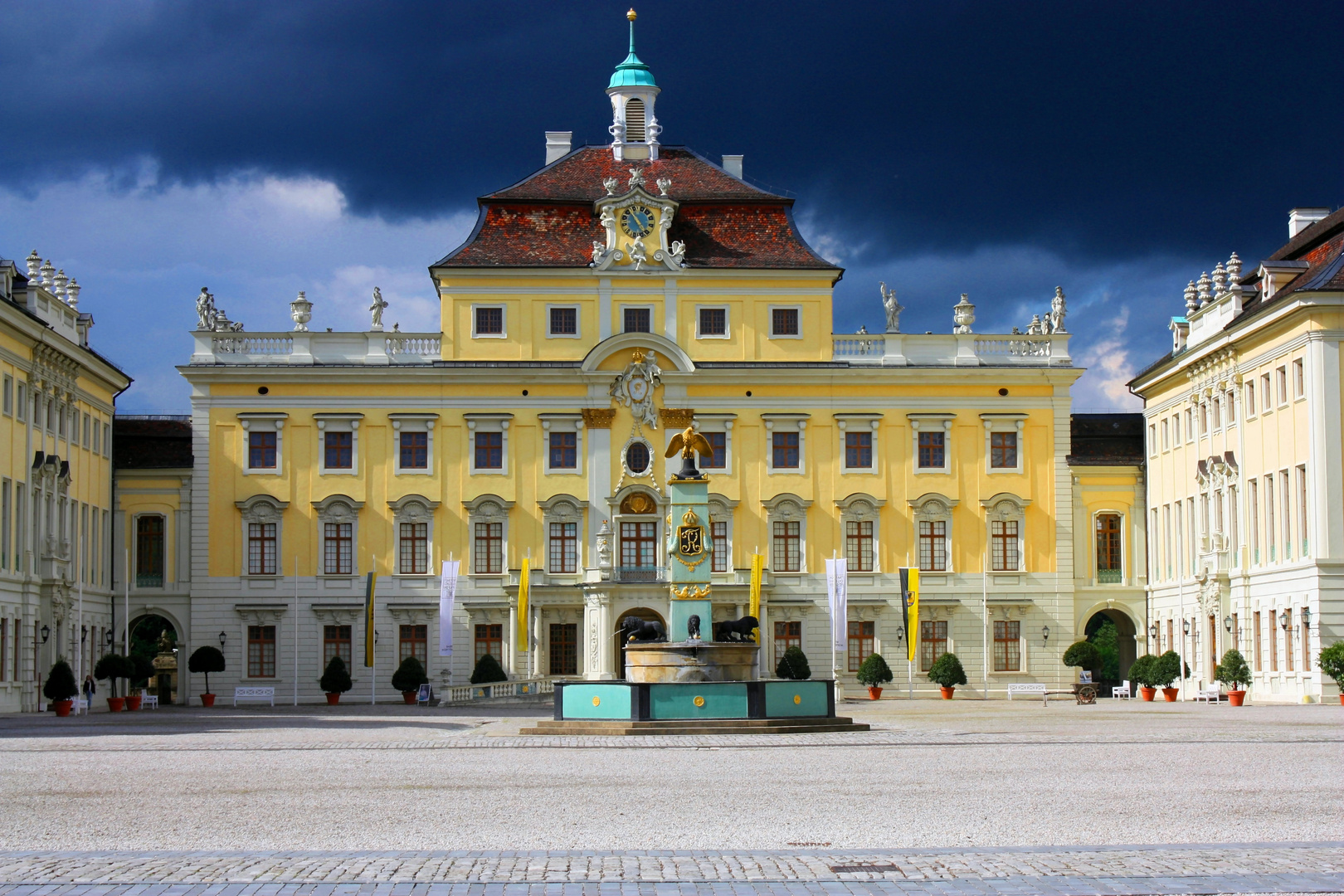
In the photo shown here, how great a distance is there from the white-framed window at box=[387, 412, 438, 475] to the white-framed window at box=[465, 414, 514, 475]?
129 cm

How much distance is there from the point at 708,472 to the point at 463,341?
31.6ft

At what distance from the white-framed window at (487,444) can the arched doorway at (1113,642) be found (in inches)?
1071

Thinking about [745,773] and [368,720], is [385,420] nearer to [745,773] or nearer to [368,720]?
[368,720]

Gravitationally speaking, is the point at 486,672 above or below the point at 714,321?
below

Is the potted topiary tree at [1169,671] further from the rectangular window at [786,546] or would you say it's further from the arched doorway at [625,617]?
the arched doorway at [625,617]

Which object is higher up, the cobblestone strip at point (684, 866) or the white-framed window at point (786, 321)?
the white-framed window at point (786, 321)

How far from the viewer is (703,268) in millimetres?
63281

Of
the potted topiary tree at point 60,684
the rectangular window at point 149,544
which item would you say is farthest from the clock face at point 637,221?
the potted topiary tree at point 60,684

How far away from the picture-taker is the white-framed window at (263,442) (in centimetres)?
6275

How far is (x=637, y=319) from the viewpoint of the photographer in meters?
63.5

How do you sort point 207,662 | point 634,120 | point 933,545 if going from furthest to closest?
point 634,120
point 933,545
point 207,662

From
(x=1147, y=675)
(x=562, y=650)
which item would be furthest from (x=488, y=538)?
(x=1147, y=675)

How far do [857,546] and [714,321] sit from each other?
931 centimetres

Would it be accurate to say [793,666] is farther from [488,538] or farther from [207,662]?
[207,662]
